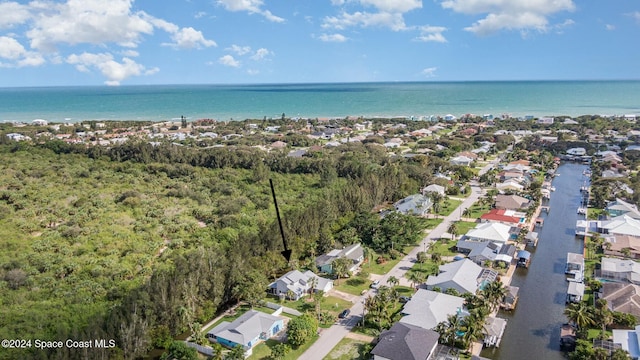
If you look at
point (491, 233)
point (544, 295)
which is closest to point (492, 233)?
point (491, 233)

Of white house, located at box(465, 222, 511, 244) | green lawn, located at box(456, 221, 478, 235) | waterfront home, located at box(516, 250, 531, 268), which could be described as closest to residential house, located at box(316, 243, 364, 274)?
white house, located at box(465, 222, 511, 244)

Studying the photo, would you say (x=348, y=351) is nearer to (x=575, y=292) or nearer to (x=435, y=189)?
(x=575, y=292)

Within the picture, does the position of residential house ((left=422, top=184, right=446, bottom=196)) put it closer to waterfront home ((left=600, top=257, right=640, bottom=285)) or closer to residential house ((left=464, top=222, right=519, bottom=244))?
residential house ((left=464, top=222, right=519, bottom=244))

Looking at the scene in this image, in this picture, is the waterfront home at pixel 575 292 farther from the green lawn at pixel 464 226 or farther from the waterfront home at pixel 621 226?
the waterfront home at pixel 621 226

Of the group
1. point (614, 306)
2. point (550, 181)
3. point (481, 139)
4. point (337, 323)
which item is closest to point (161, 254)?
point (337, 323)

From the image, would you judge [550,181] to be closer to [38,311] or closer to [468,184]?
[468,184]

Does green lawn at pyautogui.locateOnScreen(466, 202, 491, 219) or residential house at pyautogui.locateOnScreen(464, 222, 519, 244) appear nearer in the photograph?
residential house at pyautogui.locateOnScreen(464, 222, 519, 244)
